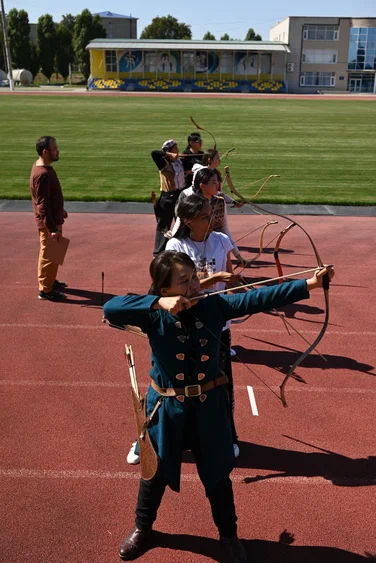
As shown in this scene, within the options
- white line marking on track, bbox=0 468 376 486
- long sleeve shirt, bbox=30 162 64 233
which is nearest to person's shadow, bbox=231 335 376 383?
white line marking on track, bbox=0 468 376 486

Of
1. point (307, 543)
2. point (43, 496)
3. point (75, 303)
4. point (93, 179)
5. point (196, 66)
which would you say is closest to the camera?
point (307, 543)

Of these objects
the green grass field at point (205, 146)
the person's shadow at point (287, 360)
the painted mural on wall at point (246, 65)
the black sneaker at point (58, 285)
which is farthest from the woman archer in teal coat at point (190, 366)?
the painted mural on wall at point (246, 65)

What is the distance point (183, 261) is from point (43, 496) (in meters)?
2.50

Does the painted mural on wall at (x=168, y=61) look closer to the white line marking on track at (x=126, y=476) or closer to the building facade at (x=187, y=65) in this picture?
the building facade at (x=187, y=65)

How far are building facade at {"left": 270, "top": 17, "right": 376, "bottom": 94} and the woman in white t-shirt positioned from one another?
280 ft

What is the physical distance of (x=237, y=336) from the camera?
7988 millimetres

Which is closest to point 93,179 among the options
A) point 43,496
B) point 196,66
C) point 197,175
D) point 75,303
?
point 75,303

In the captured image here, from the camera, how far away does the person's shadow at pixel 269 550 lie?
422 cm

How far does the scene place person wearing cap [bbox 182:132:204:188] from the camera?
10.0m

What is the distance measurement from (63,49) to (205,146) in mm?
78787

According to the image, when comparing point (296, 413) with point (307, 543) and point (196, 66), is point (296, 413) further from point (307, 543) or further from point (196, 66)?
point (196, 66)

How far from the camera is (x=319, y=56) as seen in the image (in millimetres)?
87188

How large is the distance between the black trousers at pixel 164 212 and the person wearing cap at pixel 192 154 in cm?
44

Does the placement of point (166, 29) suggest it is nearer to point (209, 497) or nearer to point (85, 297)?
point (85, 297)
